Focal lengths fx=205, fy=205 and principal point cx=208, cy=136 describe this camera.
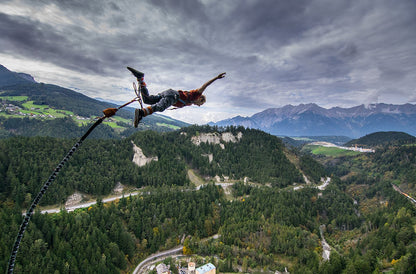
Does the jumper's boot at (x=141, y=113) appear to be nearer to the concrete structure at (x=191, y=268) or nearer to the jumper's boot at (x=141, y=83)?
the jumper's boot at (x=141, y=83)

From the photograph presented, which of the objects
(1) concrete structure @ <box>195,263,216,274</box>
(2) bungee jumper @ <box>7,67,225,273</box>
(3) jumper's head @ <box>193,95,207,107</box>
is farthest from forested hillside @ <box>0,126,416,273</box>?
(3) jumper's head @ <box>193,95,207,107</box>

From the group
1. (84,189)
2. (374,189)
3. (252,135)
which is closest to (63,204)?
(84,189)

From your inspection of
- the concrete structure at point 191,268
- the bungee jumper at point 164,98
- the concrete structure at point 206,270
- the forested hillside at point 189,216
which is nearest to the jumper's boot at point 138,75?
the bungee jumper at point 164,98

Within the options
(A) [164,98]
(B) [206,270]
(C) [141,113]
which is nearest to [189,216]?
(B) [206,270]

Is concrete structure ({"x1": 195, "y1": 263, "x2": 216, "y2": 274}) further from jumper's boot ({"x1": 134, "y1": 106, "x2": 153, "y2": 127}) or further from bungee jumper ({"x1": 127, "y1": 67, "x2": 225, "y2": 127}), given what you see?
jumper's boot ({"x1": 134, "y1": 106, "x2": 153, "y2": 127})

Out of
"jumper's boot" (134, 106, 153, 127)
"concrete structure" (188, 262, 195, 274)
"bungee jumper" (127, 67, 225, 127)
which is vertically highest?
"bungee jumper" (127, 67, 225, 127)

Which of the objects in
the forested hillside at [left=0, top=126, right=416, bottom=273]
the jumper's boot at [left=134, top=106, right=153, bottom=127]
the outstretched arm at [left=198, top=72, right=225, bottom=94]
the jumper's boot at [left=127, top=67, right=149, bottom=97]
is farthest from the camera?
the forested hillside at [left=0, top=126, right=416, bottom=273]
